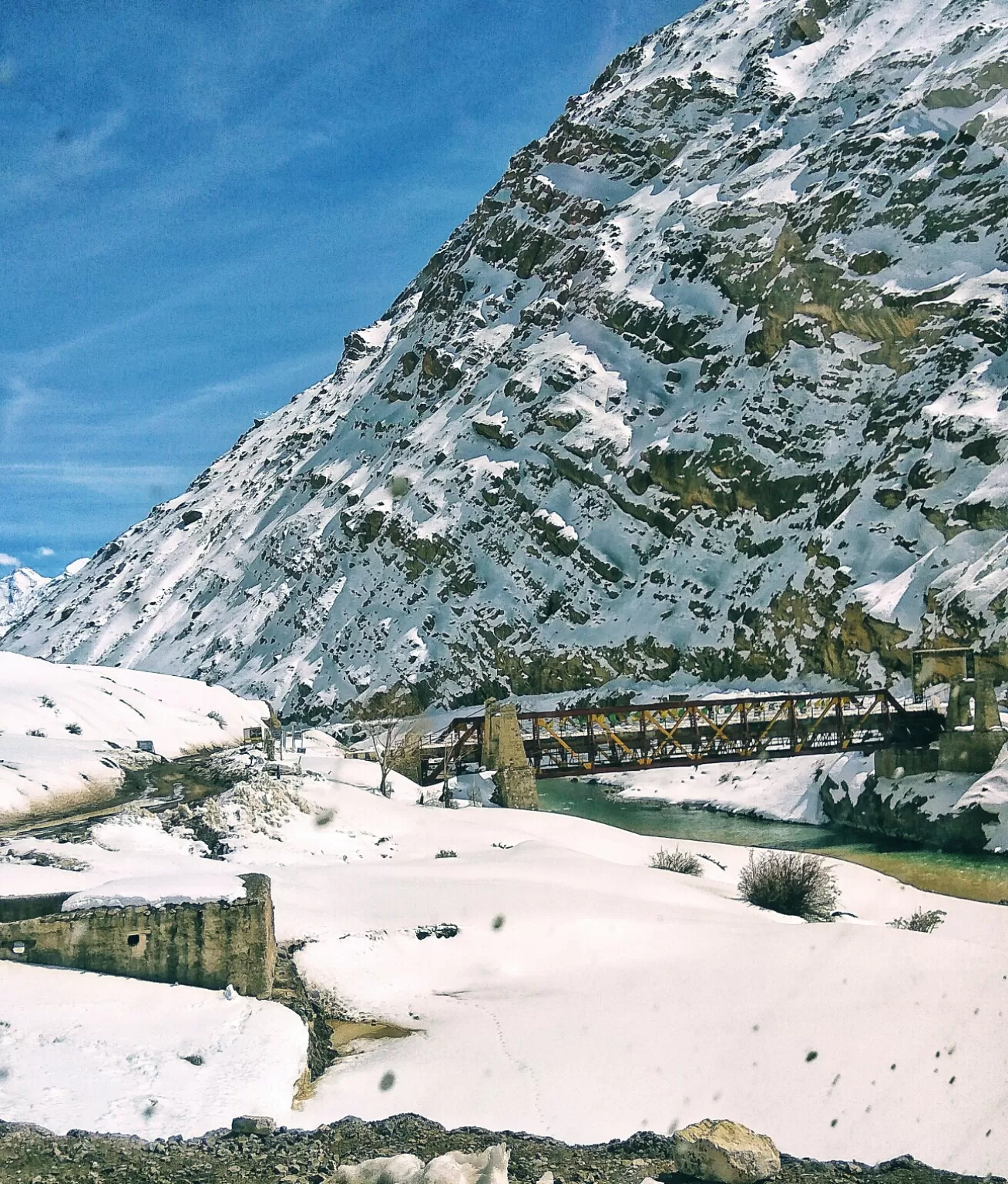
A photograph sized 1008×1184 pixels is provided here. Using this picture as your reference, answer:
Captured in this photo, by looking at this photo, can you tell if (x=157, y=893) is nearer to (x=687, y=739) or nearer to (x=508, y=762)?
(x=508, y=762)

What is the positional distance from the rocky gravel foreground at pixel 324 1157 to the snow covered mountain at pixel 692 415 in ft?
143

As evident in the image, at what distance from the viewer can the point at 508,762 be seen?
3503 cm

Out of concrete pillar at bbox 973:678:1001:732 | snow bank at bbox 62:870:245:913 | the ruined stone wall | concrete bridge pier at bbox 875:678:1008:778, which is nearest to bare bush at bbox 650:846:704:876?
snow bank at bbox 62:870:245:913

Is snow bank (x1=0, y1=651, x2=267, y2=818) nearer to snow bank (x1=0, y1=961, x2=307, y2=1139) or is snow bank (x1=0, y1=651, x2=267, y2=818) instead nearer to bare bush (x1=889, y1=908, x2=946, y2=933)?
snow bank (x1=0, y1=961, x2=307, y2=1139)

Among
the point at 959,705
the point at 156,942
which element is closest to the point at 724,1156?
the point at 156,942

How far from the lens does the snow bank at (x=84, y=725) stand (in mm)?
16578

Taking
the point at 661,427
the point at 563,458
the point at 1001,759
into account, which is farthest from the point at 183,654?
the point at 1001,759

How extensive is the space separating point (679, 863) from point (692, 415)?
221ft

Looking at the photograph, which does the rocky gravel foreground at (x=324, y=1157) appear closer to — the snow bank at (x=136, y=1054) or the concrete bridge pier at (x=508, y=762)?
the snow bank at (x=136, y=1054)

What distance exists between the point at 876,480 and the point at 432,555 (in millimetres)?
43641

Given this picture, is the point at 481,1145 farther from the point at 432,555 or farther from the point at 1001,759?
the point at 432,555

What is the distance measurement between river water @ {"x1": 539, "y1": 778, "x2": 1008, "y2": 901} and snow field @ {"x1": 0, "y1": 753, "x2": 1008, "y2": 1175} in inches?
407

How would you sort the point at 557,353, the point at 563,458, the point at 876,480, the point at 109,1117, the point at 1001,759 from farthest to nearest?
the point at 557,353 < the point at 563,458 < the point at 876,480 < the point at 1001,759 < the point at 109,1117

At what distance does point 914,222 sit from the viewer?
248 ft
